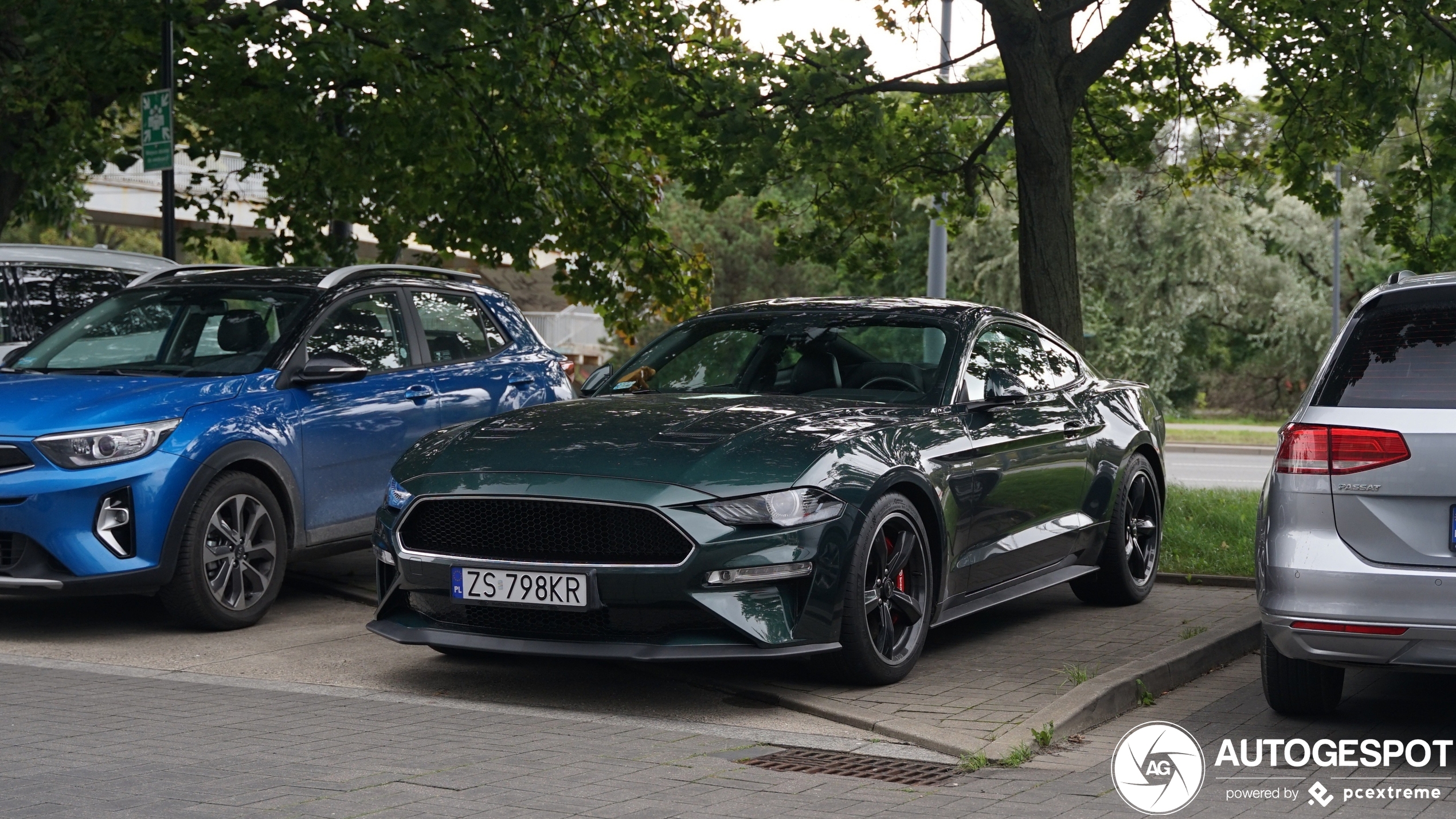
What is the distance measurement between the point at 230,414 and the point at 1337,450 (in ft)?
16.5

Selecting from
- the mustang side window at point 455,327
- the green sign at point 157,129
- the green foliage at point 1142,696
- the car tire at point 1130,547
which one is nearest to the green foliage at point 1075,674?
the green foliage at point 1142,696

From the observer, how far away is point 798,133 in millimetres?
13562

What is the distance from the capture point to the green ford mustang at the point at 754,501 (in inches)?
237

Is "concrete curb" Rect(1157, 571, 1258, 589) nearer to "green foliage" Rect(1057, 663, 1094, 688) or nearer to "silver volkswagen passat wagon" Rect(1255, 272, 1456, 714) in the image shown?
"green foliage" Rect(1057, 663, 1094, 688)

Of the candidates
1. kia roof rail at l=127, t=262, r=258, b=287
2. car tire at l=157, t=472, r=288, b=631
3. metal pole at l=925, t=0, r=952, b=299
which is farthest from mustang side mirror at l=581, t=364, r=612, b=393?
metal pole at l=925, t=0, r=952, b=299

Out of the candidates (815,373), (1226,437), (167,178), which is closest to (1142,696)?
(815,373)

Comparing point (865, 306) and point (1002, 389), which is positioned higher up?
point (865, 306)

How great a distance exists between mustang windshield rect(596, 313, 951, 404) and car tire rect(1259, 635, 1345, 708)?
1.88 metres

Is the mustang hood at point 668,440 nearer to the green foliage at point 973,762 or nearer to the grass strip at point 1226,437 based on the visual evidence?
the green foliage at point 973,762

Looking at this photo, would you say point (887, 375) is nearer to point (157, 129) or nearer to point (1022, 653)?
point (1022, 653)

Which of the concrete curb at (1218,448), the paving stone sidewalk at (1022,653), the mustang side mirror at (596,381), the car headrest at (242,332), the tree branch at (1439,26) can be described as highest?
the tree branch at (1439,26)

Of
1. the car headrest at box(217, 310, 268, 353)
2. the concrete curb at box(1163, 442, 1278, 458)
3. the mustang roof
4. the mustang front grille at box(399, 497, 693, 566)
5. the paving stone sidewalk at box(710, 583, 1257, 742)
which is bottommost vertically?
the concrete curb at box(1163, 442, 1278, 458)

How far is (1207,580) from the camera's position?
9.88 metres

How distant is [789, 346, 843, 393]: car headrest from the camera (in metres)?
7.41
